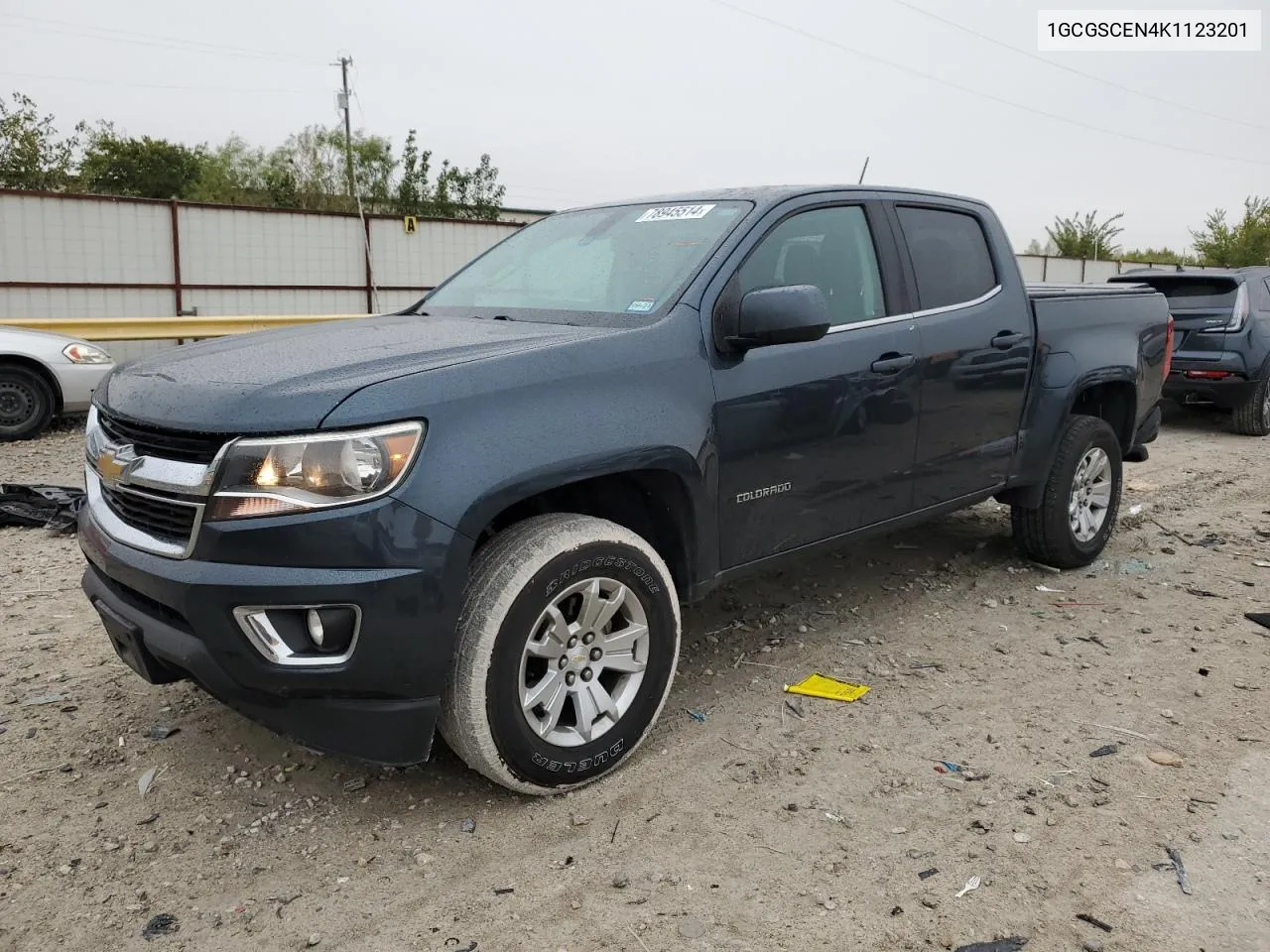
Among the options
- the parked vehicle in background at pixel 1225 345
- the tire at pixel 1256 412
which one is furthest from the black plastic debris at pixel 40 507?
the tire at pixel 1256 412

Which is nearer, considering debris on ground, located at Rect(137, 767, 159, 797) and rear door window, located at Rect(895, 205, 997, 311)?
debris on ground, located at Rect(137, 767, 159, 797)

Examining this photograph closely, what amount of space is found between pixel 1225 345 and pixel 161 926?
403 inches

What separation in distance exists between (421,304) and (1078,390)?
3120 mm

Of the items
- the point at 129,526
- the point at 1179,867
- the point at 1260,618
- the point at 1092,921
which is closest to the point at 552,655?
the point at 129,526

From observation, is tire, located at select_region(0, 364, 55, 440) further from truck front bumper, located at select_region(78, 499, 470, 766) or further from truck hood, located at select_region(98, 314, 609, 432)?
truck front bumper, located at select_region(78, 499, 470, 766)

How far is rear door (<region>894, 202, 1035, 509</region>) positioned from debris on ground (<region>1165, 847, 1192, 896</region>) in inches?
67.2

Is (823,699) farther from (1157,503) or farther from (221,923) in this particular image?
(1157,503)

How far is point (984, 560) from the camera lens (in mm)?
5395

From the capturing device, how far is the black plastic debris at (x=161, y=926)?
7.79 ft

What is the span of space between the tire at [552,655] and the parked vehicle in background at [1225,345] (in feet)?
27.2

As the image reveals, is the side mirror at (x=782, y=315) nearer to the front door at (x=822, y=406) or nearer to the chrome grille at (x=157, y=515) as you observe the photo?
the front door at (x=822, y=406)

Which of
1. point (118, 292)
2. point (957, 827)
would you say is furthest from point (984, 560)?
point (118, 292)

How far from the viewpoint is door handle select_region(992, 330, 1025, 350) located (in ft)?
14.2

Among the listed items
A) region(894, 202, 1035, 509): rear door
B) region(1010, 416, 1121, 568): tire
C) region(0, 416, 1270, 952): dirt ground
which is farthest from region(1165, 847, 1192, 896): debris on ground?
region(1010, 416, 1121, 568): tire
